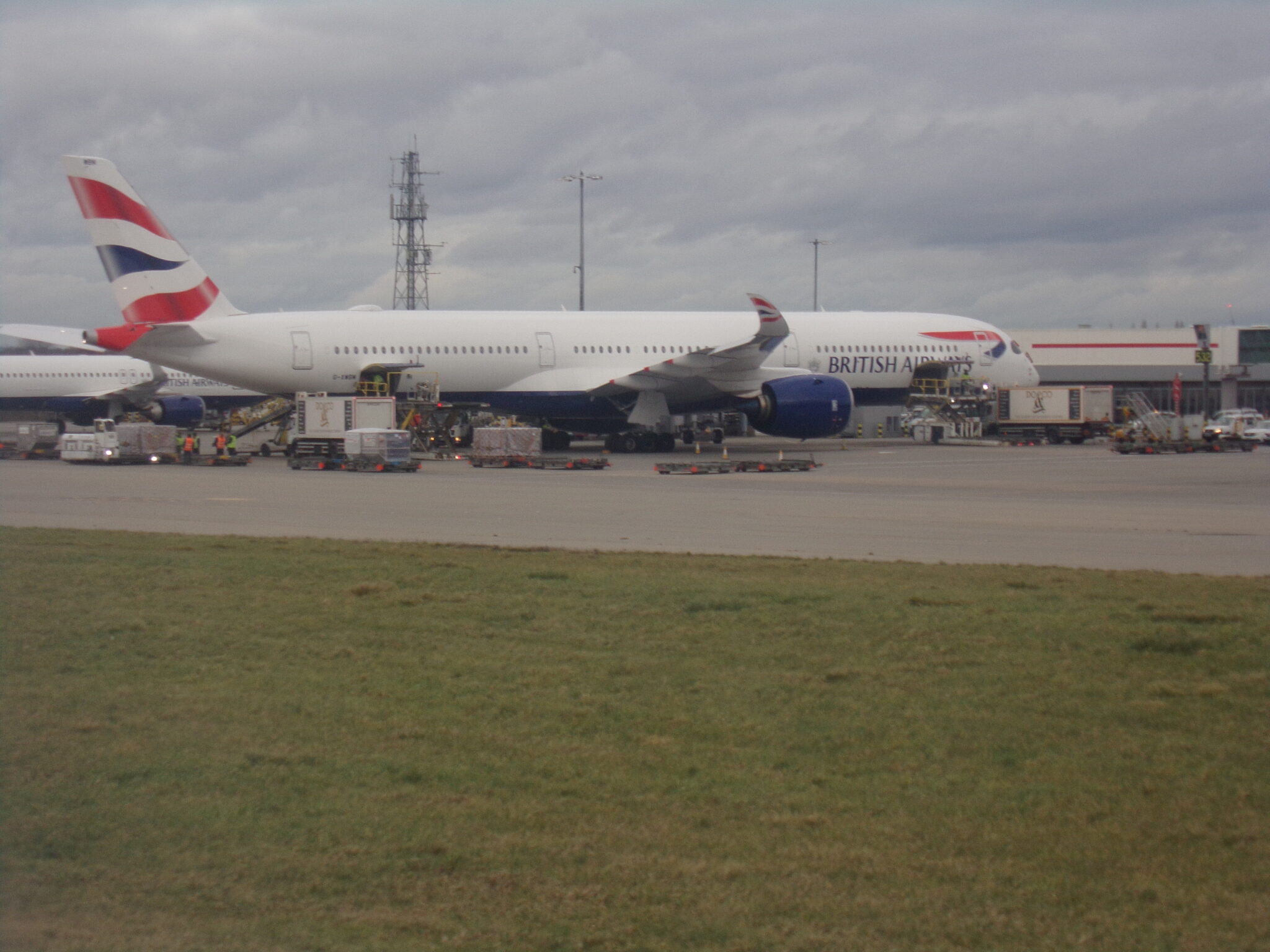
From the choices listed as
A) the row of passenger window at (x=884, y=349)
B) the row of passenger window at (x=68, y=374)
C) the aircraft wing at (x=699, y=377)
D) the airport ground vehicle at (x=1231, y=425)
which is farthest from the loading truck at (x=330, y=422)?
the row of passenger window at (x=68, y=374)

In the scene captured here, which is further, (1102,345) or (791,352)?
(1102,345)

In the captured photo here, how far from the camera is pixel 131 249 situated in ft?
118

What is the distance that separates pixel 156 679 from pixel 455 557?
6104 mm

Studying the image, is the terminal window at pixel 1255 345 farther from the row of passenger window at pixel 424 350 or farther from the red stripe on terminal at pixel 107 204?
the red stripe on terminal at pixel 107 204

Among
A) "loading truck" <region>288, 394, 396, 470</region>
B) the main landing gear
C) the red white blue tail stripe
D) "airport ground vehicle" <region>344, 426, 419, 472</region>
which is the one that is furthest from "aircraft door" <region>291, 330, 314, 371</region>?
the red white blue tail stripe

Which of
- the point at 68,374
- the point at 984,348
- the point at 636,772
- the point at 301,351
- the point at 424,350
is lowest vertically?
the point at 636,772

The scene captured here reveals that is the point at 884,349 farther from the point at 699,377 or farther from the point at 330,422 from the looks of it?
the point at 330,422

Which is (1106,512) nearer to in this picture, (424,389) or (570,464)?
(570,464)

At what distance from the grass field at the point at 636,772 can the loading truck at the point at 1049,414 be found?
1505 inches

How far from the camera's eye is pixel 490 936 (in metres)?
4.49

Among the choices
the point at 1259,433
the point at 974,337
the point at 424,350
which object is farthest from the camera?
the point at 1259,433

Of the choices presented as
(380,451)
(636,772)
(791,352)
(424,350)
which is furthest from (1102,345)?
(636,772)

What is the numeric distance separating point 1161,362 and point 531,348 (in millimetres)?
53999

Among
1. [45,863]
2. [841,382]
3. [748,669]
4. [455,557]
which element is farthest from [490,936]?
[841,382]
